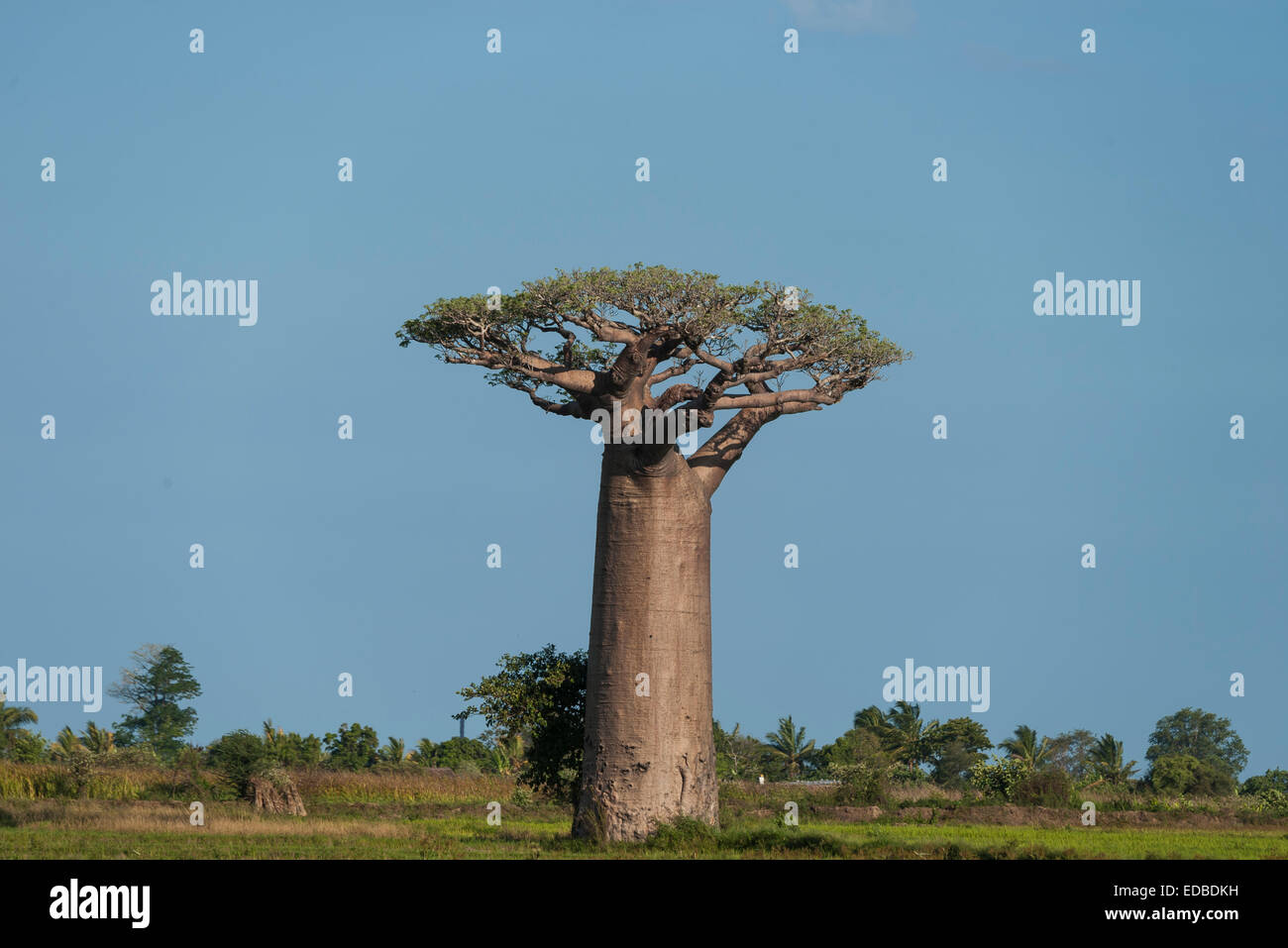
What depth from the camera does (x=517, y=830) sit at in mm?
26594

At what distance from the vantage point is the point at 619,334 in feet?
78.0

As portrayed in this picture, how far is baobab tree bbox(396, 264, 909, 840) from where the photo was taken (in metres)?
23.1

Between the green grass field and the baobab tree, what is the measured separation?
1.18 meters

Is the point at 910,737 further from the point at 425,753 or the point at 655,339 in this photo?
the point at 655,339

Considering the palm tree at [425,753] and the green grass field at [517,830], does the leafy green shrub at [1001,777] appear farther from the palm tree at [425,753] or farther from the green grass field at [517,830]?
the palm tree at [425,753]

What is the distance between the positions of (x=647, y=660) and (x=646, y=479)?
2.78m

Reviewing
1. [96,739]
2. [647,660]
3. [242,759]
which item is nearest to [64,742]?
[96,739]

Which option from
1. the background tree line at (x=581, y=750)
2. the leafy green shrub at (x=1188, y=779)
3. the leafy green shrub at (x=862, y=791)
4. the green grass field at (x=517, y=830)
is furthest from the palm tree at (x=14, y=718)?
the leafy green shrub at (x=1188, y=779)

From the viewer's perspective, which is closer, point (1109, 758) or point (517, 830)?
point (517, 830)

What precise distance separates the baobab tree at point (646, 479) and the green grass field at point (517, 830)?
3.88 feet

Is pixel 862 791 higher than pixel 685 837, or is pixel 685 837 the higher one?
pixel 685 837

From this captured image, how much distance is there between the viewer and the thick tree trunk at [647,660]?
23047 mm
